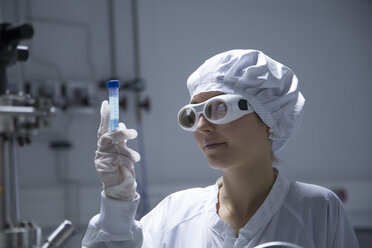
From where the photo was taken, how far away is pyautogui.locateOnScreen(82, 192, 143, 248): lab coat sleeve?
1012 mm

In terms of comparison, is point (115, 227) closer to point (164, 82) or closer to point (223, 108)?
point (223, 108)

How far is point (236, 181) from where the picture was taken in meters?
1.14

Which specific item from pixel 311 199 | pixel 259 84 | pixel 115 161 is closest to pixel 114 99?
pixel 115 161

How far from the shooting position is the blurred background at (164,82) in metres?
2.31

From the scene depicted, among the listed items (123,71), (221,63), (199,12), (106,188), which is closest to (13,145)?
(106,188)

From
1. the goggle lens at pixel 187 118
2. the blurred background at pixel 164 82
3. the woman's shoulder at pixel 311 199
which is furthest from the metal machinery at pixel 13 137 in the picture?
the blurred background at pixel 164 82

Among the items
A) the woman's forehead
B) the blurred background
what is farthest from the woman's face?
the blurred background

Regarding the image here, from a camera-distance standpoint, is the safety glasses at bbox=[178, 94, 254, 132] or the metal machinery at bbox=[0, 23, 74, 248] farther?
the safety glasses at bbox=[178, 94, 254, 132]

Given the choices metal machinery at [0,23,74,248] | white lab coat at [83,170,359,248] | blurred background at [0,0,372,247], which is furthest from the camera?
blurred background at [0,0,372,247]

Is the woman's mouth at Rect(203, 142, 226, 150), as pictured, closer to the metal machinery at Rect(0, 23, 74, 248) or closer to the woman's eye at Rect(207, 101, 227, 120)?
the woman's eye at Rect(207, 101, 227, 120)

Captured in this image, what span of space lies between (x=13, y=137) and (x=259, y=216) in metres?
0.59

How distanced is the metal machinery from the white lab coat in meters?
0.11

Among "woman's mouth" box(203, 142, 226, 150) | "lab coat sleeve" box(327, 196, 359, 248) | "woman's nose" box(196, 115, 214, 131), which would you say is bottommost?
"lab coat sleeve" box(327, 196, 359, 248)

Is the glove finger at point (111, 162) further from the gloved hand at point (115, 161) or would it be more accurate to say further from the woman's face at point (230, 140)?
the woman's face at point (230, 140)
